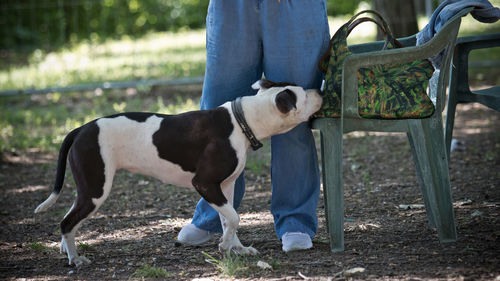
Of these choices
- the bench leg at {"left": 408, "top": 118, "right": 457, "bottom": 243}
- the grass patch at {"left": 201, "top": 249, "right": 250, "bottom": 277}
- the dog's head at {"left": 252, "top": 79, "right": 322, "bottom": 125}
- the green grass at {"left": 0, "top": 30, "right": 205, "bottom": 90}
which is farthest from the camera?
the green grass at {"left": 0, "top": 30, "right": 205, "bottom": 90}

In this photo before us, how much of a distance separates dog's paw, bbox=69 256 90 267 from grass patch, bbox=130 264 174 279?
402 mm

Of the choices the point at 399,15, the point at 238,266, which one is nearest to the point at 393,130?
the point at 238,266

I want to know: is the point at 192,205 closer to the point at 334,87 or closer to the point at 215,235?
the point at 215,235

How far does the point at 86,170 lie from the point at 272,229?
1.39m

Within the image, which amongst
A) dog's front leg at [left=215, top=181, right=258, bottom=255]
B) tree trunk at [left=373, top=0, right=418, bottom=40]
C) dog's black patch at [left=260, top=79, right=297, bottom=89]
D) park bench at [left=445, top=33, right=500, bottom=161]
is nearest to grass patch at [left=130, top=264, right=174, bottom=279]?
dog's front leg at [left=215, top=181, right=258, bottom=255]

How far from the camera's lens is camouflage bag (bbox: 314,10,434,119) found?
332 centimetres

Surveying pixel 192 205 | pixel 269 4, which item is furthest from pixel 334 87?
pixel 192 205

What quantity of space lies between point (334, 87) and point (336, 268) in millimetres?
1037

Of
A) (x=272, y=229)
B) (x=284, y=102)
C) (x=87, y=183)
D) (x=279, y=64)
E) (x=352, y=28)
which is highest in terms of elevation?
(x=352, y=28)

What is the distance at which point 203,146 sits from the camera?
335 centimetres

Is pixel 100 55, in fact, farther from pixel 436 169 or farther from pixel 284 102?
pixel 436 169

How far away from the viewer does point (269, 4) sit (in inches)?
134

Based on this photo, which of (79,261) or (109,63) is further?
(109,63)

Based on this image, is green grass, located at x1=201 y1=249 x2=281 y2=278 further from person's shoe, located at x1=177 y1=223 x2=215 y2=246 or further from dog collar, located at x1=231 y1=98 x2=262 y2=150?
dog collar, located at x1=231 y1=98 x2=262 y2=150
